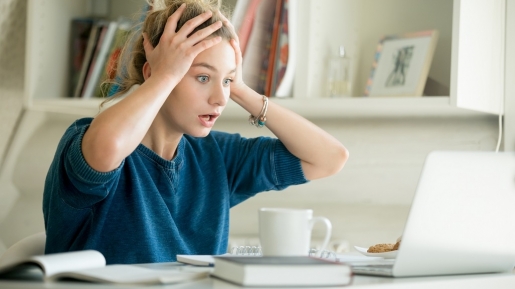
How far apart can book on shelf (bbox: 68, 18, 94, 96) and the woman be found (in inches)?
33.5

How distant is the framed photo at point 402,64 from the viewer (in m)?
1.97

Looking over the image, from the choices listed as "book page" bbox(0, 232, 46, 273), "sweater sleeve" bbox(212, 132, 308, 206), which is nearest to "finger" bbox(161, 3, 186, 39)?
"sweater sleeve" bbox(212, 132, 308, 206)

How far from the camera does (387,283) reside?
0.81 meters

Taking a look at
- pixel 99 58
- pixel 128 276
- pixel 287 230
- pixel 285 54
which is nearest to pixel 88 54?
pixel 99 58

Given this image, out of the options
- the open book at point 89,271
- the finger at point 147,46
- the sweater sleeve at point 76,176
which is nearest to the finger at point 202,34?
the finger at point 147,46

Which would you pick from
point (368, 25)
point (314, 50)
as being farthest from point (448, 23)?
point (314, 50)

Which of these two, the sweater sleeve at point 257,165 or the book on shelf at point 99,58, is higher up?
the book on shelf at point 99,58

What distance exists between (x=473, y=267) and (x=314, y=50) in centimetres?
111

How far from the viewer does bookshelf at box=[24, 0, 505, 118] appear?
71.9 inches

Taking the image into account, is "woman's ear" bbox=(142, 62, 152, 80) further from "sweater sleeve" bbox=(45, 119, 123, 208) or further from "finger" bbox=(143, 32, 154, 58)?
"sweater sleeve" bbox=(45, 119, 123, 208)

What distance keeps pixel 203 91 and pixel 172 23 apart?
0.16 metres

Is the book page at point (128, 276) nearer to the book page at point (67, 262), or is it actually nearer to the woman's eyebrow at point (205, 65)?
the book page at point (67, 262)

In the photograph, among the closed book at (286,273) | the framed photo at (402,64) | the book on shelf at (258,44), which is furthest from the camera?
the book on shelf at (258,44)

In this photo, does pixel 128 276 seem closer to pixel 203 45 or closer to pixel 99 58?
pixel 203 45
